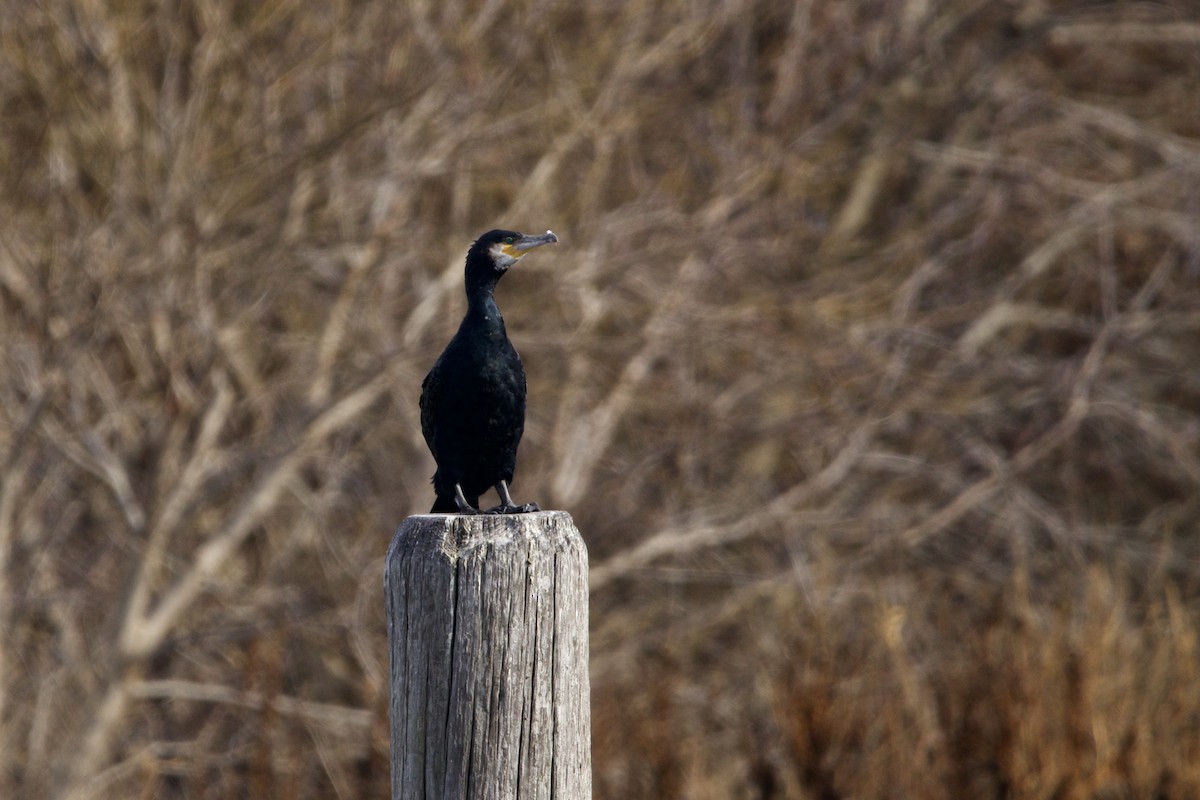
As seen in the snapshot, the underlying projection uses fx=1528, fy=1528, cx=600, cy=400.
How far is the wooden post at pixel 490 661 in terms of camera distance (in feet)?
8.50

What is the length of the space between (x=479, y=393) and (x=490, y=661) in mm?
1046

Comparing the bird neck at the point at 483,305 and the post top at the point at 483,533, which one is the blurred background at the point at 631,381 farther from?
the post top at the point at 483,533

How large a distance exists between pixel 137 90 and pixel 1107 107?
24.2 ft

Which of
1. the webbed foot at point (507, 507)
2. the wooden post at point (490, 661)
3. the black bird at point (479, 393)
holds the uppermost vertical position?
the black bird at point (479, 393)

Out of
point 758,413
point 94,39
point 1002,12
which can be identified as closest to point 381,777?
point 758,413

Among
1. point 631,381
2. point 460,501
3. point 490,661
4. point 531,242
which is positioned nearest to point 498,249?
point 531,242

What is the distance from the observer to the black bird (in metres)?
3.53

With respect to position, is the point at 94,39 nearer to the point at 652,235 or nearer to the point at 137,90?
the point at 137,90

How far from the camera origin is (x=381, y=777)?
316 inches

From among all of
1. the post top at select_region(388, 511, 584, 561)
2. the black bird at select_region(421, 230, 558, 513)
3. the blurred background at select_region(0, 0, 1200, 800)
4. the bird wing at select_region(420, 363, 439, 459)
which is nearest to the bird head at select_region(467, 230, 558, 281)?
the black bird at select_region(421, 230, 558, 513)

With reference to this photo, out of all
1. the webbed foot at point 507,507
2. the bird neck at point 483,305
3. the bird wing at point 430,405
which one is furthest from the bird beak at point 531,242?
the webbed foot at point 507,507

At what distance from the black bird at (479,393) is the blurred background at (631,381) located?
3540 millimetres

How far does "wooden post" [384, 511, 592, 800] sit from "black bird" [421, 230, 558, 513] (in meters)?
0.86

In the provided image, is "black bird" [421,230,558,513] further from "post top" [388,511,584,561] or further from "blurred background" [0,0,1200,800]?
"blurred background" [0,0,1200,800]
